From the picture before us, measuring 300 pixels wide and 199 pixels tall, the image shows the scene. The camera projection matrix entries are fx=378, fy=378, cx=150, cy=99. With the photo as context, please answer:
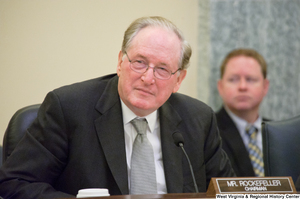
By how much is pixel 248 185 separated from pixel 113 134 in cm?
77

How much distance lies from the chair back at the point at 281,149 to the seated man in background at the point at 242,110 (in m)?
0.81

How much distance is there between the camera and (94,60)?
3.12 m

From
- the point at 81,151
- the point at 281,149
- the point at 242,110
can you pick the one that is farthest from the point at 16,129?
the point at 242,110

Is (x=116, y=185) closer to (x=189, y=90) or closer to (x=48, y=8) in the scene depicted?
(x=48, y=8)

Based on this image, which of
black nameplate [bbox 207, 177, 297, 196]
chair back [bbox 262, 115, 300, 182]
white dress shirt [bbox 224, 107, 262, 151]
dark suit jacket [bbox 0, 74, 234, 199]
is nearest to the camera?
black nameplate [bbox 207, 177, 297, 196]

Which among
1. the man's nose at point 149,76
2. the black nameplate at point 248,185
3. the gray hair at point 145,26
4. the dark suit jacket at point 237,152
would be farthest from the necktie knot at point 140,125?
the dark suit jacket at point 237,152

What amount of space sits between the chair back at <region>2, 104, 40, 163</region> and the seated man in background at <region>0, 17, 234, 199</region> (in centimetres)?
15

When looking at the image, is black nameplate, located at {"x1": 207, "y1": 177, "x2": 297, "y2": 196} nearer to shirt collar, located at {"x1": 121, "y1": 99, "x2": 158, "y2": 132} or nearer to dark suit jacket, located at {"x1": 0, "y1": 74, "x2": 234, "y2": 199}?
dark suit jacket, located at {"x1": 0, "y1": 74, "x2": 234, "y2": 199}

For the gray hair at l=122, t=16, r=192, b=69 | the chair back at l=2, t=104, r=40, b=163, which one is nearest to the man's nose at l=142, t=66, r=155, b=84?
the gray hair at l=122, t=16, r=192, b=69

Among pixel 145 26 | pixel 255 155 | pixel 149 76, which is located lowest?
pixel 255 155

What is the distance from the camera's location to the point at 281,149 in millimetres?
2150

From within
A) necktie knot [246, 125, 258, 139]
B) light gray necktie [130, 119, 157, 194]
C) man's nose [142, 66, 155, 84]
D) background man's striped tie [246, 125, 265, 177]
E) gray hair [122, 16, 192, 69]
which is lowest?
background man's striped tie [246, 125, 265, 177]

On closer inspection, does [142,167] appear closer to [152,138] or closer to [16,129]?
[152,138]

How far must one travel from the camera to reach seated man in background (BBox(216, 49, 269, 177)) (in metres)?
2.98
